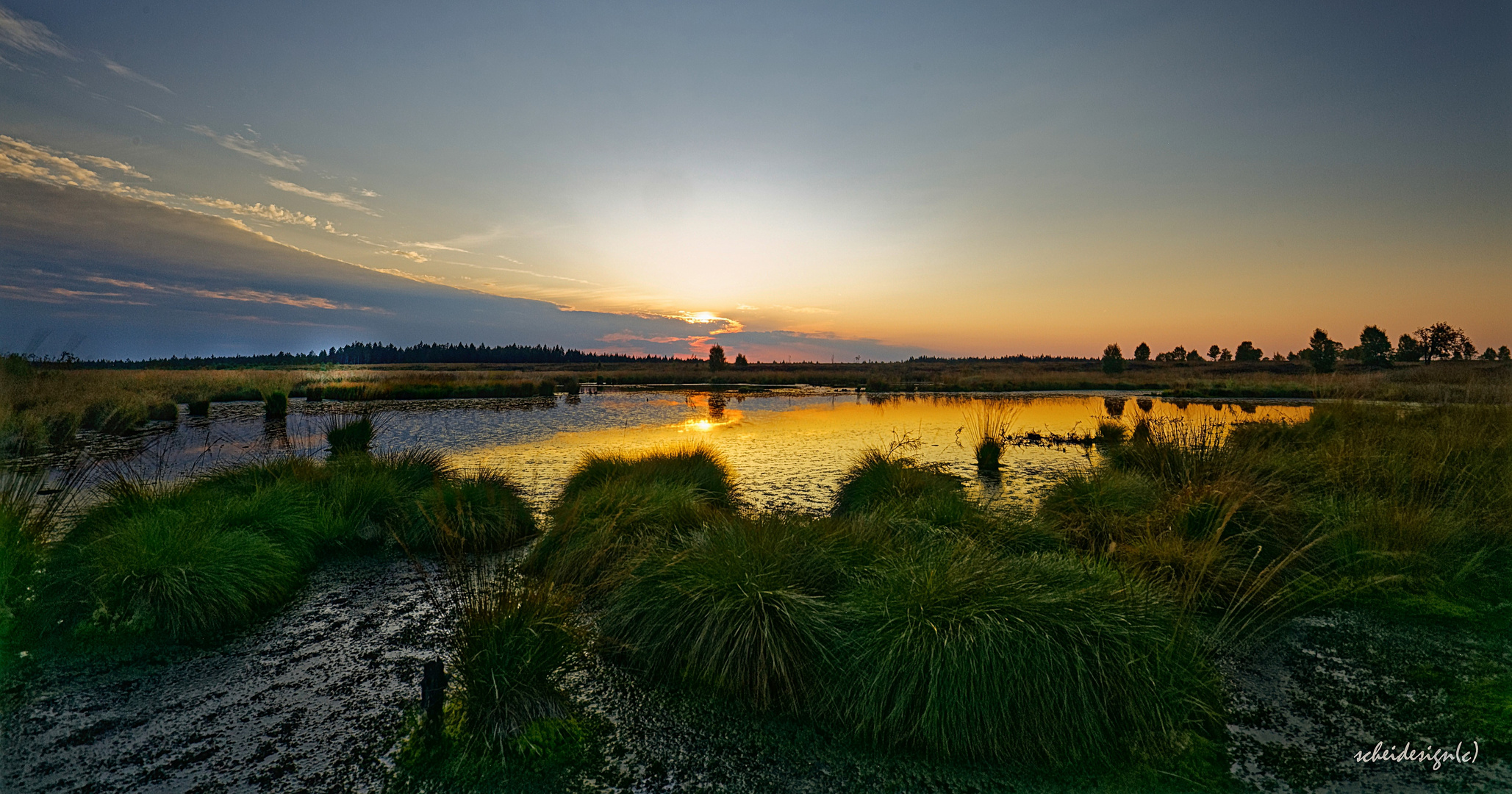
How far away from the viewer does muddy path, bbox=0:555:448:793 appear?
Answer: 3.29 m

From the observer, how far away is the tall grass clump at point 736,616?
402 cm

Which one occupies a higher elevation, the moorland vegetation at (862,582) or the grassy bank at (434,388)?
the grassy bank at (434,388)

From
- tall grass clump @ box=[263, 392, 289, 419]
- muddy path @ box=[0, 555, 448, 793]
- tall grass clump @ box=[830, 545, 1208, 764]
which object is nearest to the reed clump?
tall grass clump @ box=[830, 545, 1208, 764]

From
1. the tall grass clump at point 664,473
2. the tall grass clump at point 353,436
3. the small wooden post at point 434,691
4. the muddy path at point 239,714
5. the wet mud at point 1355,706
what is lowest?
the muddy path at point 239,714

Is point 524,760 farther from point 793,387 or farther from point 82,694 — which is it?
point 793,387

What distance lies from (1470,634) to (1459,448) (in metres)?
5.18

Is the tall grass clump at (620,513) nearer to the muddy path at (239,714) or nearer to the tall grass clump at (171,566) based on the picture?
the muddy path at (239,714)

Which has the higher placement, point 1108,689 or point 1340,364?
point 1340,364

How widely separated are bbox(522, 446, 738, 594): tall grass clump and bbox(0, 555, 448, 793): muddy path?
1.27m

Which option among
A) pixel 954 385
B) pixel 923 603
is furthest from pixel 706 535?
pixel 954 385

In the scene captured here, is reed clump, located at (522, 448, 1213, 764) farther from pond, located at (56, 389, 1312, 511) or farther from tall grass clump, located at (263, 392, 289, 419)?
tall grass clump, located at (263, 392, 289, 419)

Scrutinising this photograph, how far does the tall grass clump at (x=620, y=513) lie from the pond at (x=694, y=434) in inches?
38.2

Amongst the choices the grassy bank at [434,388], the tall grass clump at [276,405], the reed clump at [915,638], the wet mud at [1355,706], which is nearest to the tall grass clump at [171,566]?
the grassy bank at [434,388]

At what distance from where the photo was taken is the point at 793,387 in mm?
50188
